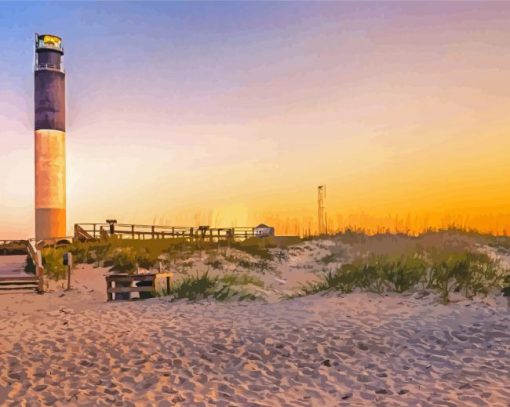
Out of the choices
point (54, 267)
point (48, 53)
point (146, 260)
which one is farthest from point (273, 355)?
point (48, 53)

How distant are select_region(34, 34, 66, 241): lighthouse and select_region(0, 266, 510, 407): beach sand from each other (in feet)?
106

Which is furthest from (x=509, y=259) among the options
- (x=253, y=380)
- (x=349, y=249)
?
(x=253, y=380)

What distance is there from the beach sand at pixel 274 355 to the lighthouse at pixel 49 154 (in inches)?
1271

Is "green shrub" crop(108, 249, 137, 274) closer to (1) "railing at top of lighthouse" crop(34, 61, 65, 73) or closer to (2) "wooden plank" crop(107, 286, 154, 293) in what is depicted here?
(2) "wooden plank" crop(107, 286, 154, 293)

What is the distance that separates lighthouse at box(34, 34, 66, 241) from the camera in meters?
44.4

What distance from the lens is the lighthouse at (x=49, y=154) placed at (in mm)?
44406

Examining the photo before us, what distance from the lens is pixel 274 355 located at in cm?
955

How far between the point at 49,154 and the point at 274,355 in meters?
39.1

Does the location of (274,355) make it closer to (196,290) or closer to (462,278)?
(462,278)

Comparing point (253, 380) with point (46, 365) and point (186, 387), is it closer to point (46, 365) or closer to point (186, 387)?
point (186, 387)

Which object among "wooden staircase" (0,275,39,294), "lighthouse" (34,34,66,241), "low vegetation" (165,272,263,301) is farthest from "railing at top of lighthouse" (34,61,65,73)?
"low vegetation" (165,272,263,301)

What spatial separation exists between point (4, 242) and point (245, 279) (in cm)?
2812

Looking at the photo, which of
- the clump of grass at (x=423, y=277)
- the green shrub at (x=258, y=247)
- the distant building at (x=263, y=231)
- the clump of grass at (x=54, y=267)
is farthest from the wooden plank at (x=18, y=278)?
the distant building at (x=263, y=231)

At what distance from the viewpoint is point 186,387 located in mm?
8391
